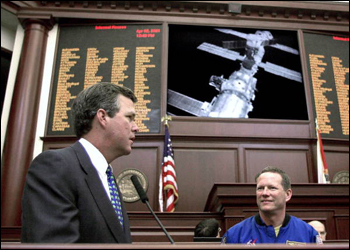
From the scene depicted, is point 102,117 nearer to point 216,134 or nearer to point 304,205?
point 304,205

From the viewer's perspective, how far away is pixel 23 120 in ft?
17.1

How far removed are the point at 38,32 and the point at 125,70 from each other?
1.46m

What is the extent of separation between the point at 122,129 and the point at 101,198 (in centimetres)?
32

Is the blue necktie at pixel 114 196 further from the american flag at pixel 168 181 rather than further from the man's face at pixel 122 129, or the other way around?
the american flag at pixel 168 181

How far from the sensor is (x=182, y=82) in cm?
568

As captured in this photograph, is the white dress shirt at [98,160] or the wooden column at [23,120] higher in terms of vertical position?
the wooden column at [23,120]

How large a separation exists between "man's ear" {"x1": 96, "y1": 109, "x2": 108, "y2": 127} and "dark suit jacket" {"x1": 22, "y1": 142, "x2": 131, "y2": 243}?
177 mm

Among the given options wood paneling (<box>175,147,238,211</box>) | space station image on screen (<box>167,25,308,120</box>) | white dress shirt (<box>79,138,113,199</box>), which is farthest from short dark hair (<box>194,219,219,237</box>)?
space station image on screen (<box>167,25,308,120</box>)

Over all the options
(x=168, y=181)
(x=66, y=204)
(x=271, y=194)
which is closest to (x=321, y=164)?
(x=168, y=181)

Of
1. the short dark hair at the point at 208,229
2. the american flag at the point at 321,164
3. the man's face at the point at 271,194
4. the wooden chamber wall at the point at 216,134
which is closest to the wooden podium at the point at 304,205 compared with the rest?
the short dark hair at the point at 208,229

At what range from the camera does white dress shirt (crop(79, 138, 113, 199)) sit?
1.38 meters

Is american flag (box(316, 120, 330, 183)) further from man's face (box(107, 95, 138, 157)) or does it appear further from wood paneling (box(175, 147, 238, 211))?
man's face (box(107, 95, 138, 157))

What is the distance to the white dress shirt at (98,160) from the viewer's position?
1.38 meters

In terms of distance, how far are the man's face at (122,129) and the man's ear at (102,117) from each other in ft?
0.06
